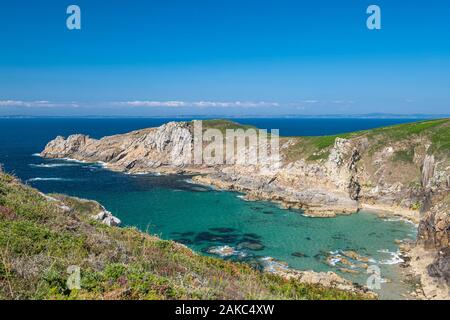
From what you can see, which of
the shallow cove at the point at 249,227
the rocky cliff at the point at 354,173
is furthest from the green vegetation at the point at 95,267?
the rocky cliff at the point at 354,173

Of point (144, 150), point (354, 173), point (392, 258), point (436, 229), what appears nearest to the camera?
point (436, 229)

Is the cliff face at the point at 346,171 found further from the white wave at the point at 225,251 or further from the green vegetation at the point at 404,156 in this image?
the white wave at the point at 225,251

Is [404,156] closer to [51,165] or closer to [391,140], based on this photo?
A: [391,140]

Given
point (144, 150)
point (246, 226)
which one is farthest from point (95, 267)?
point (144, 150)

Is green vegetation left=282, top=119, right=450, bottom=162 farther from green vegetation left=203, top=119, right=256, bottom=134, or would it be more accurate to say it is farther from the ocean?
green vegetation left=203, top=119, right=256, bottom=134

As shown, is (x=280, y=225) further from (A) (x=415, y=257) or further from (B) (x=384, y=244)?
(A) (x=415, y=257)
